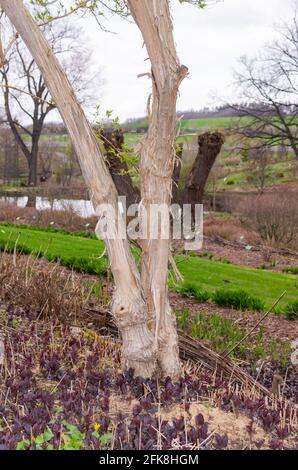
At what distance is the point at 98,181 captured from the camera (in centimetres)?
378

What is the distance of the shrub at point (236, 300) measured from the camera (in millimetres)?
7660

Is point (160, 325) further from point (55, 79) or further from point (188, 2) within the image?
point (188, 2)

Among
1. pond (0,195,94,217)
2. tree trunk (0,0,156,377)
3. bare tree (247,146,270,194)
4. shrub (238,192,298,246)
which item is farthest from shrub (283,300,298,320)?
bare tree (247,146,270,194)

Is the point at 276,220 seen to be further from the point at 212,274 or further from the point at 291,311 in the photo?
the point at 291,311

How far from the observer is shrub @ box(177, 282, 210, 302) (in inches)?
315

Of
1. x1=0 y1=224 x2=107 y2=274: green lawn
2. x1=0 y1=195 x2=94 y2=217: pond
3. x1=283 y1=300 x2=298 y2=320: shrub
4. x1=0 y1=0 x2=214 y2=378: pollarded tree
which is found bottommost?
x1=283 y1=300 x2=298 y2=320: shrub

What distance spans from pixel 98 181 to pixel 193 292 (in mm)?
4683

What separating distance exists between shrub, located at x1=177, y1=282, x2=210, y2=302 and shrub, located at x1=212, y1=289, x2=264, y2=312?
16cm

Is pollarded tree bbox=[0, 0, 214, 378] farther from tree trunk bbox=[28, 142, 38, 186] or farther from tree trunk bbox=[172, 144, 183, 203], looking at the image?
tree trunk bbox=[28, 142, 38, 186]

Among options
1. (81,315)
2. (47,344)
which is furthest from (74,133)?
(81,315)

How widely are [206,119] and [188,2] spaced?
65.1 m

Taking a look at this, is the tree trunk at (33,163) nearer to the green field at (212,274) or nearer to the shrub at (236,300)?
the green field at (212,274)

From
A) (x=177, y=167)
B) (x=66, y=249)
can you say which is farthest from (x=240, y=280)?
(x=66, y=249)

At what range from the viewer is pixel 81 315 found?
5.29m
